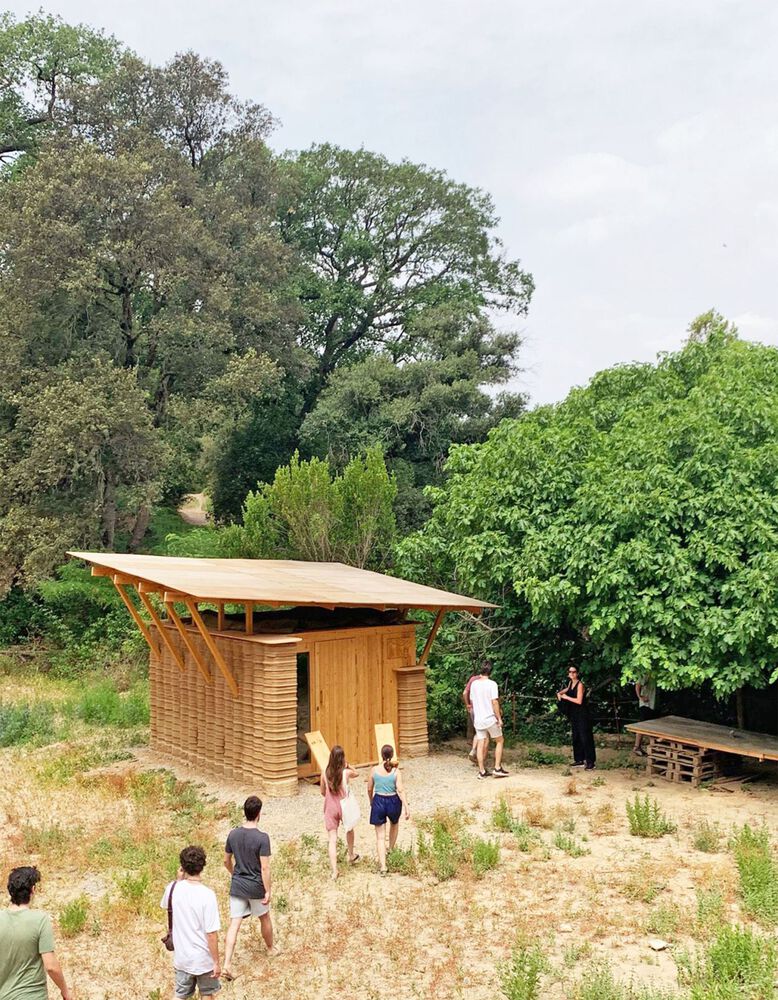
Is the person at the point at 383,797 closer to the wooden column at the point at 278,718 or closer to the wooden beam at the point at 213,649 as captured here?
the wooden column at the point at 278,718

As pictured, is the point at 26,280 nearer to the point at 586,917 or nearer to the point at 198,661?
the point at 198,661

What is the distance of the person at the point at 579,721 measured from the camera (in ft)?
49.2

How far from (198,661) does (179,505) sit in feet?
91.6

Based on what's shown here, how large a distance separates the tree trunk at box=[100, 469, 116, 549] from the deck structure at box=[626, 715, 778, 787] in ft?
59.9

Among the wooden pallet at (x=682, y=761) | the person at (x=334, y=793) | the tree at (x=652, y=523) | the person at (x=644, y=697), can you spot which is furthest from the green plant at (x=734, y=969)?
the person at (x=644, y=697)

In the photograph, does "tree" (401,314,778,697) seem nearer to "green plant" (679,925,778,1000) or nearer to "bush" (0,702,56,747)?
"green plant" (679,925,778,1000)

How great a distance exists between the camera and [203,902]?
6.62 m

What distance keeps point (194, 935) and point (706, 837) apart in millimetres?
6693

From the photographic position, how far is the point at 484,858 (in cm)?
1055

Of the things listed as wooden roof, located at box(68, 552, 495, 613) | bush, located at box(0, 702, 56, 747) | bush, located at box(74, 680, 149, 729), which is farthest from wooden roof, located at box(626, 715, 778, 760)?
bush, located at box(0, 702, 56, 747)

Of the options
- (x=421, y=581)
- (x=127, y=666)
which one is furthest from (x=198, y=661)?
(x=127, y=666)

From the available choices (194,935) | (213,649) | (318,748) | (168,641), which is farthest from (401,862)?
(168,641)

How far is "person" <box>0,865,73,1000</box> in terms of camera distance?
5.82 metres

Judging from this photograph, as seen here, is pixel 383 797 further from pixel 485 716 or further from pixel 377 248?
pixel 377 248
